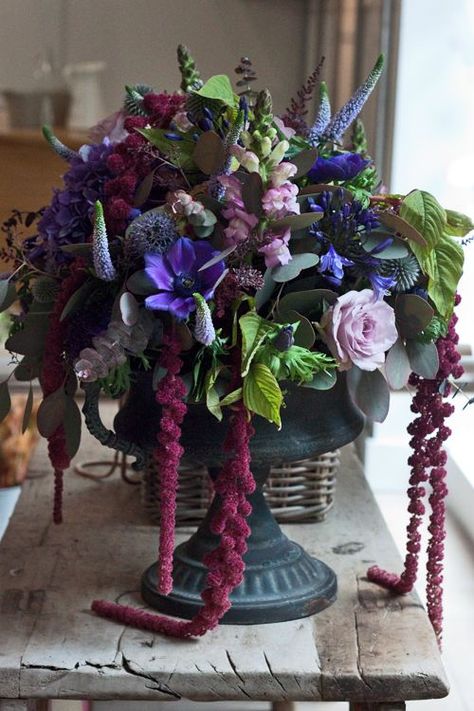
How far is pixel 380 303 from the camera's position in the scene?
79 centimetres

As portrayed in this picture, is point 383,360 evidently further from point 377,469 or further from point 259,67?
point 259,67

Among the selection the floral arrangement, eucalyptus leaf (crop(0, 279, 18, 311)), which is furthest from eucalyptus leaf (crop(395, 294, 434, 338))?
eucalyptus leaf (crop(0, 279, 18, 311))

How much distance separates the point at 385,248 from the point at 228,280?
0.43 feet

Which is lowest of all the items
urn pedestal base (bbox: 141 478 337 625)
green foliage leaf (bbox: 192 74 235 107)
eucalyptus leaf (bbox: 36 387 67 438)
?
urn pedestal base (bbox: 141 478 337 625)

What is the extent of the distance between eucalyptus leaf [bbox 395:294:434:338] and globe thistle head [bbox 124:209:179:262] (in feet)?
0.65

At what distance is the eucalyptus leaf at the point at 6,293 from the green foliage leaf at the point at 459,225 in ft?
1.25

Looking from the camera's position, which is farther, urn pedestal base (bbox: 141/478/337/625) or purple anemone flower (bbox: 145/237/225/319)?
urn pedestal base (bbox: 141/478/337/625)

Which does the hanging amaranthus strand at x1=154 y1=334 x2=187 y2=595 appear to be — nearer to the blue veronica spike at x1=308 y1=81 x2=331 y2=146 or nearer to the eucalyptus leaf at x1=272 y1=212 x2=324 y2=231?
the eucalyptus leaf at x1=272 y1=212 x2=324 y2=231

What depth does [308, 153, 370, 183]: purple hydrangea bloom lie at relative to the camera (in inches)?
32.0

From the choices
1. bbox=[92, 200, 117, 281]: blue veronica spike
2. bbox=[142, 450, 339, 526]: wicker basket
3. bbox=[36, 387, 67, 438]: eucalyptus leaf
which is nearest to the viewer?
bbox=[92, 200, 117, 281]: blue veronica spike

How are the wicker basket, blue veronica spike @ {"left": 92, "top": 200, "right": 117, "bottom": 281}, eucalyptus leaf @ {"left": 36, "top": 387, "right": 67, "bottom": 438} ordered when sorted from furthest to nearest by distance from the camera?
the wicker basket, eucalyptus leaf @ {"left": 36, "top": 387, "right": 67, "bottom": 438}, blue veronica spike @ {"left": 92, "top": 200, "right": 117, "bottom": 281}

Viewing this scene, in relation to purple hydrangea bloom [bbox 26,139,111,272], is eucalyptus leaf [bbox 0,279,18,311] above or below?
below

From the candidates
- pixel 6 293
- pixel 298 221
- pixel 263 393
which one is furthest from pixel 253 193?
pixel 6 293

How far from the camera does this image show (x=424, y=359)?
33.2 inches
